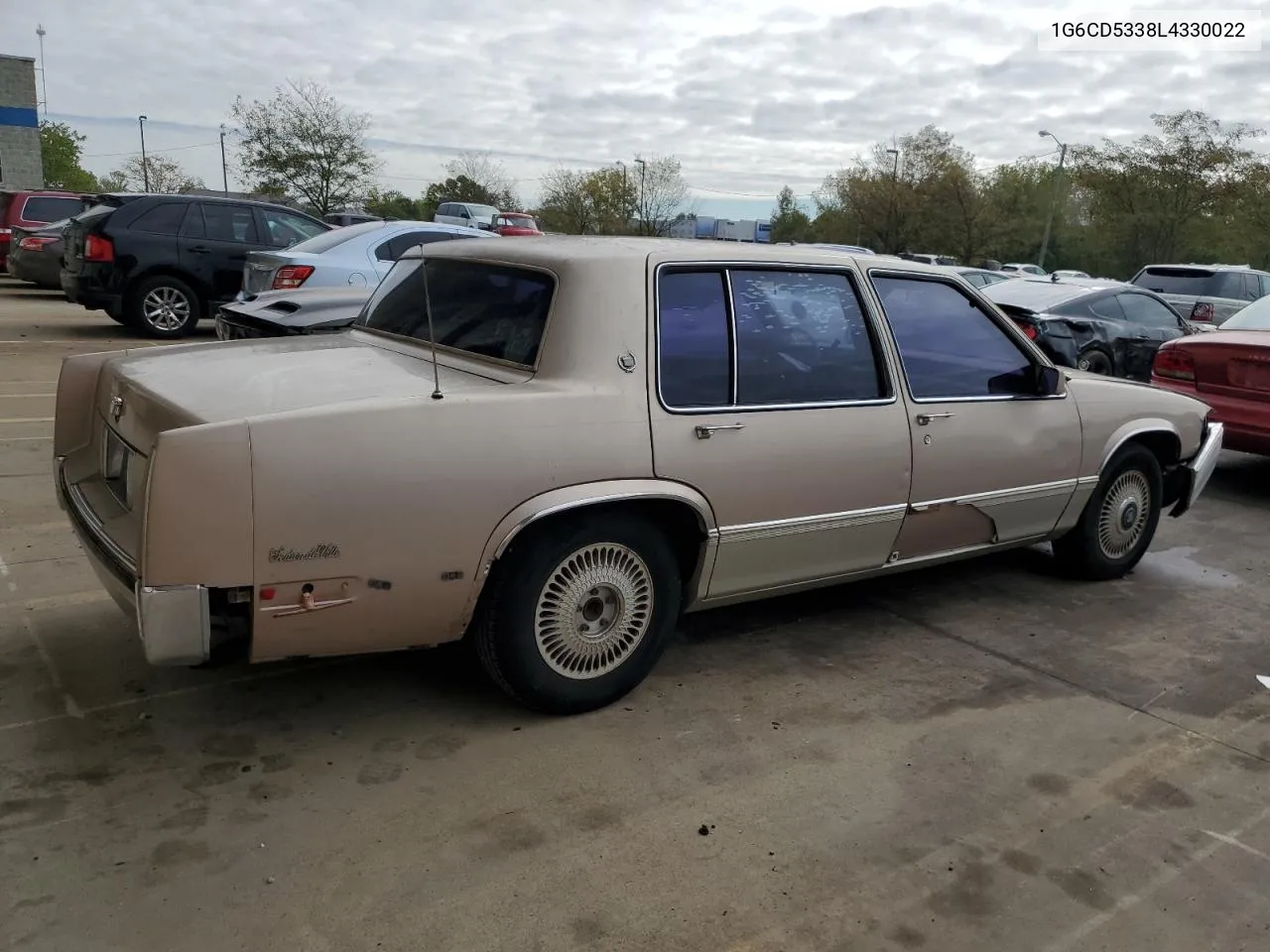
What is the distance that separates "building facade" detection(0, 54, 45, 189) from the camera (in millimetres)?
41281

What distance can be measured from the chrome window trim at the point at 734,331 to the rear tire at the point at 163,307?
391 inches

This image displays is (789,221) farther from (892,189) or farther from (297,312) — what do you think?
(297,312)

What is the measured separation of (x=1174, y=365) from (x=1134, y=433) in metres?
3.09

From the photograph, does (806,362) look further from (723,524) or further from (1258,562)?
(1258,562)

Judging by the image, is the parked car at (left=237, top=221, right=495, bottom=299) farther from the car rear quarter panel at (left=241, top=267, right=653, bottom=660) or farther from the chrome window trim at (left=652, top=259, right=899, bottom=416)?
the car rear quarter panel at (left=241, top=267, right=653, bottom=660)

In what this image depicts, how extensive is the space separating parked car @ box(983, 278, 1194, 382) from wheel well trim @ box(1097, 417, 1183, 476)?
518 centimetres

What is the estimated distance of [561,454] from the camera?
10.7ft

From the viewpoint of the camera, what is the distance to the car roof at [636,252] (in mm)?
3676

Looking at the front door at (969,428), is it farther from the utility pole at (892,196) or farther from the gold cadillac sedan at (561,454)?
the utility pole at (892,196)

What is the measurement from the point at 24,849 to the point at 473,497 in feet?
5.01

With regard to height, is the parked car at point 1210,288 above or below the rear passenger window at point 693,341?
above

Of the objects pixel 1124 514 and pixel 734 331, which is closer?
pixel 734 331

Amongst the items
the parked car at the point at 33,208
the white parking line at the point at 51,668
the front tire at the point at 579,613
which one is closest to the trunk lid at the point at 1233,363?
the front tire at the point at 579,613

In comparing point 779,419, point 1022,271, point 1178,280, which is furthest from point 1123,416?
point 1022,271
